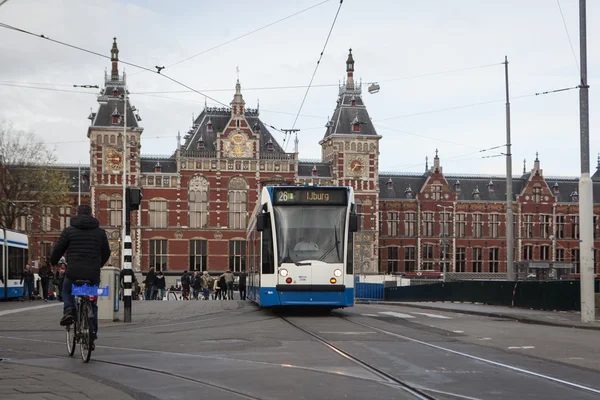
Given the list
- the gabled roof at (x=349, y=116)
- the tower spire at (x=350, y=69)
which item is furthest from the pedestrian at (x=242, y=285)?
the tower spire at (x=350, y=69)

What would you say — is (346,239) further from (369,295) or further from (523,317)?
(369,295)

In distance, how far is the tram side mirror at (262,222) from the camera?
17984 millimetres

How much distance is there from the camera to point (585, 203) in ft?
58.5

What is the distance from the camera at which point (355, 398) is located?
6.90 metres

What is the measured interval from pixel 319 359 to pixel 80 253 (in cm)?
276

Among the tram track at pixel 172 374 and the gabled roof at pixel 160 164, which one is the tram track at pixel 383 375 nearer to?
the tram track at pixel 172 374

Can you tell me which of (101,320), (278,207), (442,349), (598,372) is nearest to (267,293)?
(278,207)

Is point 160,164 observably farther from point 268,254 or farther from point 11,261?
point 268,254

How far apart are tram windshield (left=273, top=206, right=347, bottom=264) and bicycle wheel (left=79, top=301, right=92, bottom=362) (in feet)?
29.0

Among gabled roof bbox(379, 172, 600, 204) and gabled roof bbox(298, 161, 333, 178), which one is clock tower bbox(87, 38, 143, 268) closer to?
gabled roof bbox(298, 161, 333, 178)

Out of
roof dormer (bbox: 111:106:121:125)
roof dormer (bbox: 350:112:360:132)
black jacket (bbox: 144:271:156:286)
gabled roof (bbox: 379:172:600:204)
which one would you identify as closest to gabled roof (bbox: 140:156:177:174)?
roof dormer (bbox: 111:106:121:125)

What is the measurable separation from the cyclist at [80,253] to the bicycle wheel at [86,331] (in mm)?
101

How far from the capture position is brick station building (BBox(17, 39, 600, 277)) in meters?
67.7

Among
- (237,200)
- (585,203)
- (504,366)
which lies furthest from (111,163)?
(504,366)
